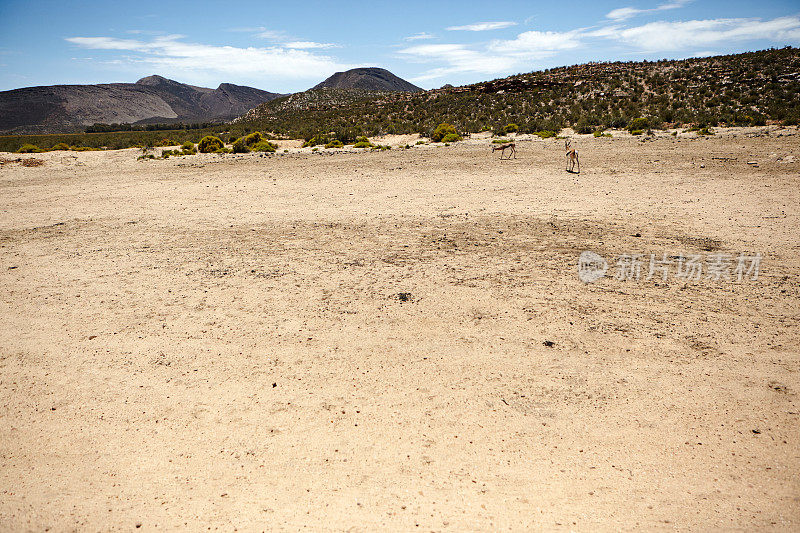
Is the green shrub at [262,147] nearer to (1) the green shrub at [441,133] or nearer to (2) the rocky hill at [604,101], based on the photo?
(2) the rocky hill at [604,101]

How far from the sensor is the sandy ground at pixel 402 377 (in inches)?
127

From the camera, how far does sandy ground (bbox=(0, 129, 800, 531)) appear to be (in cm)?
322

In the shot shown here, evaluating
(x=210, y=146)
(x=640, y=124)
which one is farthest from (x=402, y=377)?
(x=210, y=146)

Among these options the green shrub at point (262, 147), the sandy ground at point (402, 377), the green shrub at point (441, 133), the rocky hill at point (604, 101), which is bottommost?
the sandy ground at point (402, 377)

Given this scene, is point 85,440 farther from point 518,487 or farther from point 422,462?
point 518,487
